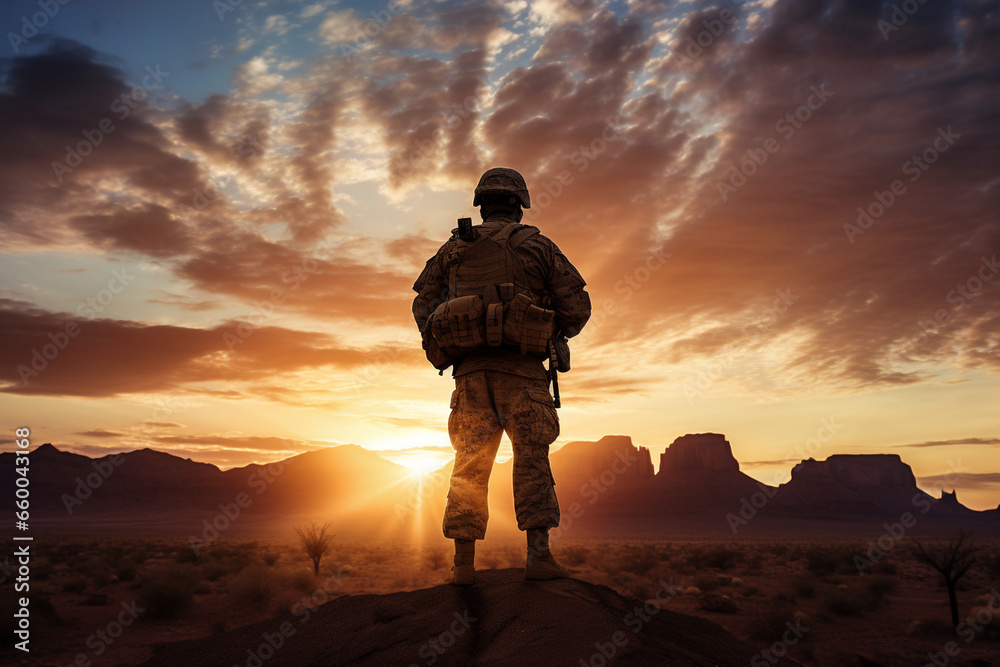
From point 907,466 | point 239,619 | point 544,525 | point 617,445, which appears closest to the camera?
point 544,525

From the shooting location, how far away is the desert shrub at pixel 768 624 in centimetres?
1020

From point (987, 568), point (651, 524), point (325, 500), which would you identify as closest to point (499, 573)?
point (987, 568)

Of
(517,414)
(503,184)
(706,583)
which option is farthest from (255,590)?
(706,583)

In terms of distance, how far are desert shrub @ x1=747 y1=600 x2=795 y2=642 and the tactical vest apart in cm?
840

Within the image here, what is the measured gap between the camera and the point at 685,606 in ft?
40.4

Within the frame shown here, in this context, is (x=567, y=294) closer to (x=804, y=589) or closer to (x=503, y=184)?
(x=503, y=184)

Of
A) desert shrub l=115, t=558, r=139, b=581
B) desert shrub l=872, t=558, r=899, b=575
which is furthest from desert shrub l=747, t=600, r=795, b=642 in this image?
desert shrub l=115, t=558, r=139, b=581

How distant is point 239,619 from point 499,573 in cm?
836

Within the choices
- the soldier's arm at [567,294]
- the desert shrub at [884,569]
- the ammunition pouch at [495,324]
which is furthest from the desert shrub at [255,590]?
the desert shrub at [884,569]

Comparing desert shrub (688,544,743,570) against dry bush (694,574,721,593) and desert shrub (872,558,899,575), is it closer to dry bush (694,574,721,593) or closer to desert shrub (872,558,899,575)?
desert shrub (872,558,899,575)

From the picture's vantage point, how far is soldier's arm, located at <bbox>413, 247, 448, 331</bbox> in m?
6.07

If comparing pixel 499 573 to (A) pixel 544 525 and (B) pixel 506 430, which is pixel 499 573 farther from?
(B) pixel 506 430

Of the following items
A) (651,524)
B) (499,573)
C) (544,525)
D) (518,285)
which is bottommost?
(651,524)

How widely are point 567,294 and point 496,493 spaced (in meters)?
126
